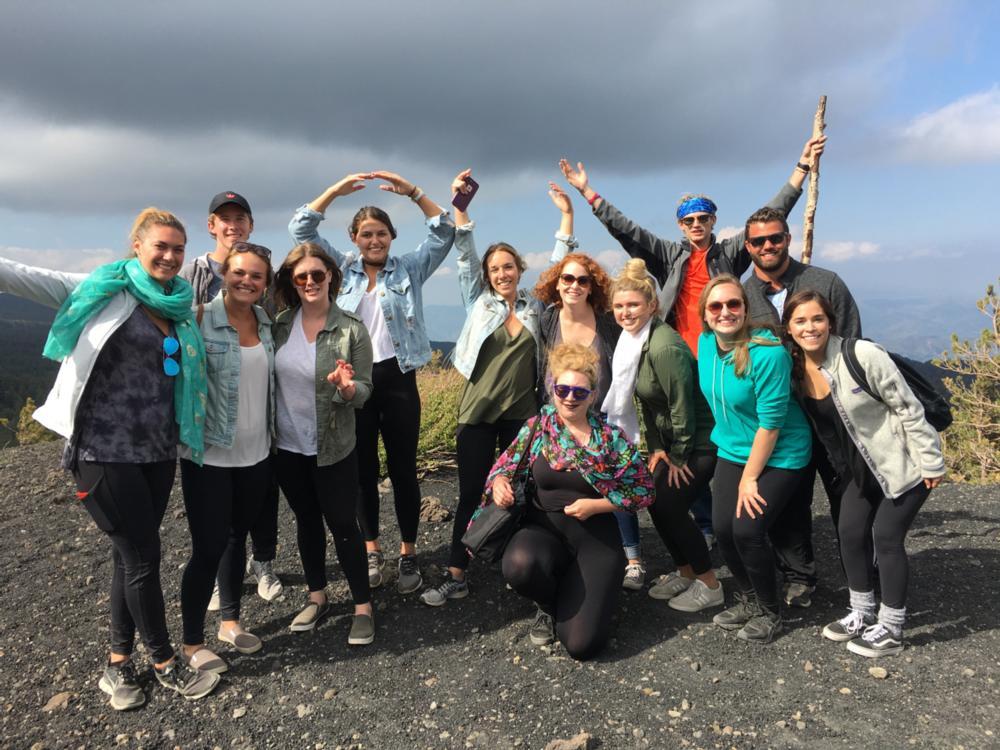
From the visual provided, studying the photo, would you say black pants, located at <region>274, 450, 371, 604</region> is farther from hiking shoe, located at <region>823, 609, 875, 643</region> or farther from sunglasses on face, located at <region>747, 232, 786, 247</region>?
sunglasses on face, located at <region>747, 232, 786, 247</region>

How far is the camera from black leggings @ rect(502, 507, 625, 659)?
161 inches

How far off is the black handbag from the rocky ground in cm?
67

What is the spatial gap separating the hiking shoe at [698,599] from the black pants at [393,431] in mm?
2067

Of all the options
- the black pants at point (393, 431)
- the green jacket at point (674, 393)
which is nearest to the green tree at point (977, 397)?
the green jacket at point (674, 393)

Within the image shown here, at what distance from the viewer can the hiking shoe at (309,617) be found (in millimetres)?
4539

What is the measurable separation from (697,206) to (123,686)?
508cm

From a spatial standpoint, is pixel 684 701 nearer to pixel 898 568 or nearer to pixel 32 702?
pixel 898 568

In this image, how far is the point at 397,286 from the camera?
482cm

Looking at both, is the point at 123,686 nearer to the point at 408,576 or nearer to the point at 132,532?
the point at 132,532

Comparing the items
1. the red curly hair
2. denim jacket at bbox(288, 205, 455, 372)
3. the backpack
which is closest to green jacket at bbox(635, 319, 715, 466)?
the red curly hair

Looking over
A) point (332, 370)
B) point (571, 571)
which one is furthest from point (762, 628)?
point (332, 370)

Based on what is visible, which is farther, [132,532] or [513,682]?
[513,682]

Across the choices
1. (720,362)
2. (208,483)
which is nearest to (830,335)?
(720,362)

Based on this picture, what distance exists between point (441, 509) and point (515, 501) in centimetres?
258
